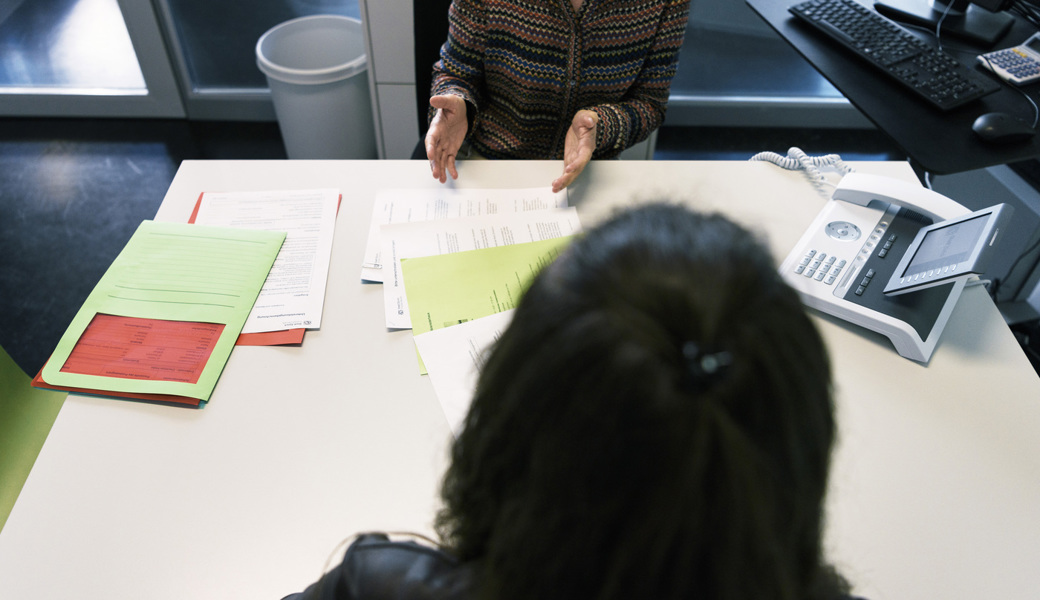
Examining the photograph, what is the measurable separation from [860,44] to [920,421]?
91cm

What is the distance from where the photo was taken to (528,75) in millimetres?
1187

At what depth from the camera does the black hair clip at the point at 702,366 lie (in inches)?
11.7

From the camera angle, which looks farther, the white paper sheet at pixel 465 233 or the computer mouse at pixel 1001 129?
the computer mouse at pixel 1001 129

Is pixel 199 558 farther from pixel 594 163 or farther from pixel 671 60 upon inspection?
pixel 671 60

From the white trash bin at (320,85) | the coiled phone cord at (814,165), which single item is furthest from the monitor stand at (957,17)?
the white trash bin at (320,85)

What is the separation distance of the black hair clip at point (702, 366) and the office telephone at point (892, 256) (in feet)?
1.70

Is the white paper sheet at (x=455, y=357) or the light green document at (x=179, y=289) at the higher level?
the white paper sheet at (x=455, y=357)

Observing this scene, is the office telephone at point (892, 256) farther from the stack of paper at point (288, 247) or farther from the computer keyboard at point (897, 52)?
the stack of paper at point (288, 247)

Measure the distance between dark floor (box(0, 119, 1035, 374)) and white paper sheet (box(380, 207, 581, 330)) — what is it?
1.32 meters

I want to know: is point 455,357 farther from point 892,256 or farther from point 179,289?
point 892,256

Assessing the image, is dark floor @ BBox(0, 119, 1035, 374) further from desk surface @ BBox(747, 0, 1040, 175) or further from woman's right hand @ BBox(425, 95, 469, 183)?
woman's right hand @ BBox(425, 95, 469, 183)

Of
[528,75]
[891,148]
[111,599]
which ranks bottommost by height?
[891,148]

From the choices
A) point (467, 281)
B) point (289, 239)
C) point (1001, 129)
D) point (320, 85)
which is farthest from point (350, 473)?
point (320, 85)

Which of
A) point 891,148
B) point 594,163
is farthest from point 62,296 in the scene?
point 891,148
